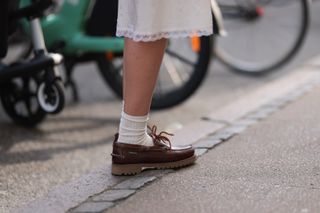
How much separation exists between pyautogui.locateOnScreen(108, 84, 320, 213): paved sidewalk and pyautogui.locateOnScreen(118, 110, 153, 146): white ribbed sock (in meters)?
0.22

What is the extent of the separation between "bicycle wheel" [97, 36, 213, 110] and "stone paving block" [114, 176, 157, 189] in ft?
5.90

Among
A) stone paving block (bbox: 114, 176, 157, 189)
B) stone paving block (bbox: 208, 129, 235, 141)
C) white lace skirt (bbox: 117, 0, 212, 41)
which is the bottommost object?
stone paving block (bbox: 208, 129, 235, 141)

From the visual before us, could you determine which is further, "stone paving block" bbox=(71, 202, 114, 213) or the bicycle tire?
the bicycle tire

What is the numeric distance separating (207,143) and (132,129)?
0.73 m

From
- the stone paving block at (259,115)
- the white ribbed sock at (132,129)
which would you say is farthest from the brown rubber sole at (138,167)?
the stone paving block at (259,115)

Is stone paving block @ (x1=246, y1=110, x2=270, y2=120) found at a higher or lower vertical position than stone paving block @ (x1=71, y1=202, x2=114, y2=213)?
lower

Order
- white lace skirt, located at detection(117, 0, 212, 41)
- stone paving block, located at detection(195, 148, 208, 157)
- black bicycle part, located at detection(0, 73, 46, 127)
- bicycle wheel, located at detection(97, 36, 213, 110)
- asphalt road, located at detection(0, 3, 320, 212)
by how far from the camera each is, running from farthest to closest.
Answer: bicycle wheel, located at detection(97, 36, 213, 110), black bicycle part, located at detection(0, 73, 46, 127), asphalt road, located at detection(0, 3, 320, 212), stone paving block, located at detection(195, 148, 208, 157), white lace skirt, located at detection(117, 0, 212, 41)

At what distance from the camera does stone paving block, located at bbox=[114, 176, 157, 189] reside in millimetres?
3307

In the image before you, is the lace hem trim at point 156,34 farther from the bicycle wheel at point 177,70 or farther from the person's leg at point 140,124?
the bicycle wheel at point 177,70

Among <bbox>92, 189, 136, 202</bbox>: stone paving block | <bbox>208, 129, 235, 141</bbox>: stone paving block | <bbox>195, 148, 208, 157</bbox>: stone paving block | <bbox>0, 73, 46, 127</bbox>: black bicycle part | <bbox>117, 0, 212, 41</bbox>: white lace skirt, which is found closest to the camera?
<bbox>92, 189, 136, 202</bbox>: stone paving block

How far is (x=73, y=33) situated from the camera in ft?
17.2

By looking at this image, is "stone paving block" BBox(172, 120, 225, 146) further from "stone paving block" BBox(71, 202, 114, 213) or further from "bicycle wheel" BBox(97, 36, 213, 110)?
"stone paving block" BBox(71, 202, 114, 213)

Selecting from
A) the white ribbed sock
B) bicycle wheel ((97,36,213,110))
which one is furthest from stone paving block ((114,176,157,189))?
bicycle wheel ((97,36,213,110))

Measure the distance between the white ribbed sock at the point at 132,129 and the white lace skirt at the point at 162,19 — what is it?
362 mm
